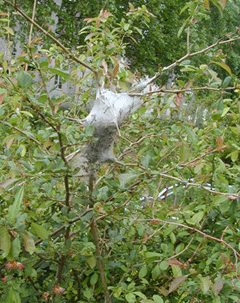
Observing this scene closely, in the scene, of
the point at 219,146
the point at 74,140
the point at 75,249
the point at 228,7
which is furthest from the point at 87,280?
the point at 228,7

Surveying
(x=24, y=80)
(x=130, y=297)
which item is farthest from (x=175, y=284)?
(x=24, y=80)

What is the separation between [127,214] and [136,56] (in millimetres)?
15124

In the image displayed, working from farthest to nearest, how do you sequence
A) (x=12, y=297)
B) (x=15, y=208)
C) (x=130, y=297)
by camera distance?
(x=130, y=297), (x=12, y=297), (x=15, y=208)

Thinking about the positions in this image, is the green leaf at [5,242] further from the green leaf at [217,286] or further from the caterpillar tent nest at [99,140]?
the green leaf at [217,286]

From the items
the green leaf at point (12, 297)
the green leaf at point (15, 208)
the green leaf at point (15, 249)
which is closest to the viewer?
the green leaf at point (15, 208)

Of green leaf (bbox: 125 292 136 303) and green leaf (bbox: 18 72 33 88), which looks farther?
green leaf (bbox: 125 292 136 303)

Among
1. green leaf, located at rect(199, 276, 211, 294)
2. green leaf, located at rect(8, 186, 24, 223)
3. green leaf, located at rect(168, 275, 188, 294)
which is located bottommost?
green leaf, located at rect(199, 276, 211, 294)

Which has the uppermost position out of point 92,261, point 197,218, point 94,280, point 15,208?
point 15,208

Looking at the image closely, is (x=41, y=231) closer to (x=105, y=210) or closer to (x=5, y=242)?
(x=5, y=242)

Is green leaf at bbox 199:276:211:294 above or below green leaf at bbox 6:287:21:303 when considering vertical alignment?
above

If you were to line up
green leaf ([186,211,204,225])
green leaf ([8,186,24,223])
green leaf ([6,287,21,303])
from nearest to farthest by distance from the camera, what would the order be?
green leaf ([8,186,24,223]), green leaf ([6,287,21,303]), green leaf ([186,211,204,225])

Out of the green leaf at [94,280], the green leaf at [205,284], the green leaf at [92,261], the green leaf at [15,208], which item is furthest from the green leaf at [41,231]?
the green leaf at [205,284]

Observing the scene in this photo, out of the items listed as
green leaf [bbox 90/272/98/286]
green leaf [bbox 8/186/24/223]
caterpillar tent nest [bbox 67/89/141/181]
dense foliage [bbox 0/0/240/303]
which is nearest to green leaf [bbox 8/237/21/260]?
dense foliage [bbox 0/0/240/303]

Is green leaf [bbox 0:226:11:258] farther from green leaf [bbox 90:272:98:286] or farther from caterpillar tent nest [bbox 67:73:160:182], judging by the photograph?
green leaf [bbox 90:272:98:286]
